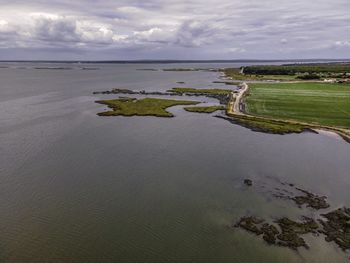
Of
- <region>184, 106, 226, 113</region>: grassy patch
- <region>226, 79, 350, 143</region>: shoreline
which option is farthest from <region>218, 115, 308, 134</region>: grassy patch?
<region>184, 106, 226, 113</region>: grassy patch

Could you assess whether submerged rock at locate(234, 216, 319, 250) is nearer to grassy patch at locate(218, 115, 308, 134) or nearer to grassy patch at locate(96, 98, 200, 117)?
grassy patch at locate(218, 115, 308, 134)

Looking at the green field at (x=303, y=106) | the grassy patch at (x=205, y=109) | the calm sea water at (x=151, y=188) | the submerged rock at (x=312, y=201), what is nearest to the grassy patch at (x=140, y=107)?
the grassy patch at (x=205, y=109)

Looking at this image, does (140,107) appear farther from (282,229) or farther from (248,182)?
(282,229)

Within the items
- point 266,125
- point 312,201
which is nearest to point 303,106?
point 266,125

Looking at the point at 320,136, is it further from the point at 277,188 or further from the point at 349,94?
the point at 349,94

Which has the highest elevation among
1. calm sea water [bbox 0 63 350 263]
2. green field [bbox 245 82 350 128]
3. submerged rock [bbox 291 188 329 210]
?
green field [bbox 245 82 350 128]

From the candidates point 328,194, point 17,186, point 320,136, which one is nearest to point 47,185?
point 17,186
